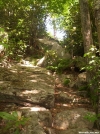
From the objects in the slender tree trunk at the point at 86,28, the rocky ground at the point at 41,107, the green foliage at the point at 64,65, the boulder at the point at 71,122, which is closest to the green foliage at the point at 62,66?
the green foliage at the point at 64,65

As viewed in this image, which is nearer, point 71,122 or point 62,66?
point 71,122

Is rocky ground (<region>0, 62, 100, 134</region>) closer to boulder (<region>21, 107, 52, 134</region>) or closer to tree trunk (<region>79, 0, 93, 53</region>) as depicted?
boulder (<region>21, 107, 52, 134</region>)

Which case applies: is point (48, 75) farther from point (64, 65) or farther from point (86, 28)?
point (86, 28)

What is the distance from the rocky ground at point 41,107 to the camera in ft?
13.6

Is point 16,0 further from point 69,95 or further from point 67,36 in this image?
point 69,95

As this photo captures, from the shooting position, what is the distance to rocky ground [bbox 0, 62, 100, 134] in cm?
416

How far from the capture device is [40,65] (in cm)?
1023

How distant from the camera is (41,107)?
5.05 m

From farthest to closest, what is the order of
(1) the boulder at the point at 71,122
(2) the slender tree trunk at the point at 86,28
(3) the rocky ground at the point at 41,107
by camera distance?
(2) the slender tree trunk at the point at 86,28 → (1) the boulder at the point at 71,122 → (3) the rocky ground at the point at 41,107

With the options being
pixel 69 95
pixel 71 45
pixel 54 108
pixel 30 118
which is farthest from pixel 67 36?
pixel 30 118

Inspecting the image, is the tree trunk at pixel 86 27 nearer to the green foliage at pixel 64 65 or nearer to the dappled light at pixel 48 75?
the dappled light at pixel 48 75

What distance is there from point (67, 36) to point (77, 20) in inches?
45.1

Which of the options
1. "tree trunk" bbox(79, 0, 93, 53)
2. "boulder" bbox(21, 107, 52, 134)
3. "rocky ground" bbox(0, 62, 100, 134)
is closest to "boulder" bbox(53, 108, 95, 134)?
"rocky ground" bbox(0, 62, 100, 134)

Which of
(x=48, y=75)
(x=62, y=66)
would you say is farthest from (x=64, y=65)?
(x=48, y=75)
